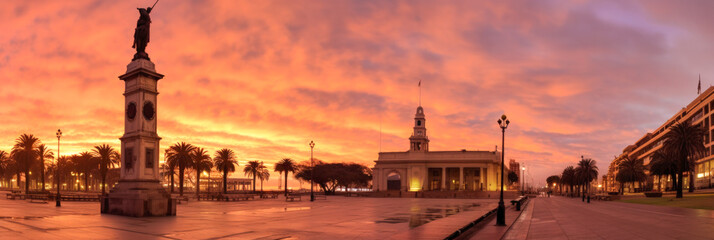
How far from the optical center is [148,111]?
27.6m

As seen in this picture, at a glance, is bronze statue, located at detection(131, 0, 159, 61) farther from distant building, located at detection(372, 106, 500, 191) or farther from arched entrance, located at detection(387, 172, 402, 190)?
arched entrance, located at detection(387, 172, 402, 190)

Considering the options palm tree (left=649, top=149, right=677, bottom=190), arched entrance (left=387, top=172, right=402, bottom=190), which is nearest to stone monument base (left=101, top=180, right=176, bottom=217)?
palm tree (left=649, top=149, right=677, bottom=190)

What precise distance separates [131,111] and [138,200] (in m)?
5.16

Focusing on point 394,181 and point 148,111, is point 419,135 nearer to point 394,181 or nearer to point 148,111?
point 394,181

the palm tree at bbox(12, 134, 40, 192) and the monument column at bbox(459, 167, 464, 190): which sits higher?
the palm tree at bbox(12, 134, 40, 192)

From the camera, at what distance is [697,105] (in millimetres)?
110938

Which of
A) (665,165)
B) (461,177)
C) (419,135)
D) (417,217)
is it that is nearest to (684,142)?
(665,165)

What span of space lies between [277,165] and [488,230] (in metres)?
92.2

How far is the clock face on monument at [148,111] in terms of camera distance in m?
27.3

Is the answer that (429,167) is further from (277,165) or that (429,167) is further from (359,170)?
(277,165)

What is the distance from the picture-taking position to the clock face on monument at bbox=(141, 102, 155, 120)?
27.3 m

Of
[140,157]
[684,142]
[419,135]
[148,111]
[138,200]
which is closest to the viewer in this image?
[138,200]

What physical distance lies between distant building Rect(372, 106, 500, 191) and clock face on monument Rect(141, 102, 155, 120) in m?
98.6

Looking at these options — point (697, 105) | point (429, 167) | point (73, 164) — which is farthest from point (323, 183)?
point (697, 105)
